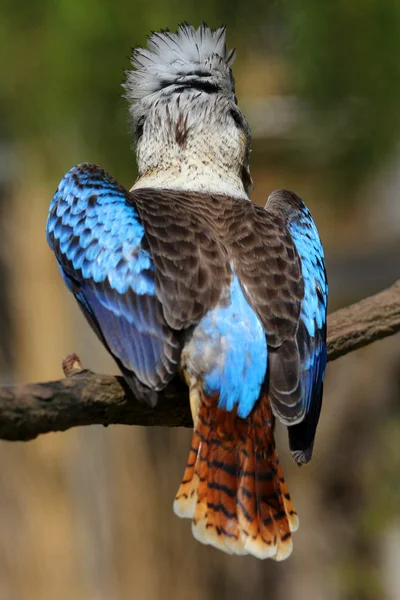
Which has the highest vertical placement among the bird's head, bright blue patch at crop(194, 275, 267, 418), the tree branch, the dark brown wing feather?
the bird's head

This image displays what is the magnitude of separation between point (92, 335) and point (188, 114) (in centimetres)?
230

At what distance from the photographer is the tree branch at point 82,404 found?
1932 millimetres

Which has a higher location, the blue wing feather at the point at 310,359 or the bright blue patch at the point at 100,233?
the bright blue patch at the point at 100,233

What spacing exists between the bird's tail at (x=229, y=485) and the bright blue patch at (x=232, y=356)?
4cm

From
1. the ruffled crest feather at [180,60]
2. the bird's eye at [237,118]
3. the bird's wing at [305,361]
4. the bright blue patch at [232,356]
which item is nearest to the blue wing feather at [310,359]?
the bird's wing at [305,361]

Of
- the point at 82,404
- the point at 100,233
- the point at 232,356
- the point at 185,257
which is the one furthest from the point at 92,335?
the point at 82,404

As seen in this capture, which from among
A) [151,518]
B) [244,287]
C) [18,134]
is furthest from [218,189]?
[151,518]

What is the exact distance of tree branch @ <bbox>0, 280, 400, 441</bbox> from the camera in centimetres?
193

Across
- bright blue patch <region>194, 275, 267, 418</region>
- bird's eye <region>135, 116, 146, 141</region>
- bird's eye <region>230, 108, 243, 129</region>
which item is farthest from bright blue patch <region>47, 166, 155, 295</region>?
bird's eye <region>230, 108, 243, 129</region>

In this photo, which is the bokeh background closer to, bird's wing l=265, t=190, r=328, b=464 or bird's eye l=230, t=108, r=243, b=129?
bird's eye l=230, t=108, r=243, b=129

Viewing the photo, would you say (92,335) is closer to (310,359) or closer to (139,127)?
(139,127)

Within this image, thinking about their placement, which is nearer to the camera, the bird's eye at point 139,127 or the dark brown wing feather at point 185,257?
the dark brown wing feather at point 185,257

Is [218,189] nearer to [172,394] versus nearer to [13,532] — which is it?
[172,394]

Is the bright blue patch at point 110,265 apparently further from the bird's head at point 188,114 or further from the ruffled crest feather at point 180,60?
the ruffled crest feather at point 180,60
